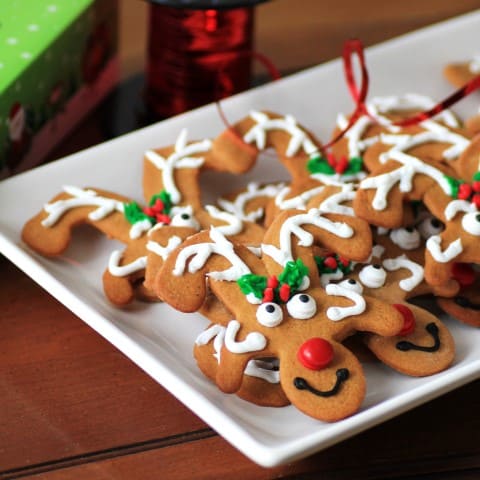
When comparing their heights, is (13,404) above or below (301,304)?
below

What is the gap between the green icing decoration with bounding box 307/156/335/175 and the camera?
3.33 ft

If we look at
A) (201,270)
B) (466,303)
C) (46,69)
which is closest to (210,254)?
(201,270)

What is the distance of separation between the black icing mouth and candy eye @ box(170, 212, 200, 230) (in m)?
0.22

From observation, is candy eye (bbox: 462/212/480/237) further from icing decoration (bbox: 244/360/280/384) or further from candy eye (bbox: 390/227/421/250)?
icing decoration (bbox: 244/360/280/384)

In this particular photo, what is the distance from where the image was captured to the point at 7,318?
964 mm

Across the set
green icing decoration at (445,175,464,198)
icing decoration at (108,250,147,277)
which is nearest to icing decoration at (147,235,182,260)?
icing decoration at (108,250,147,277)

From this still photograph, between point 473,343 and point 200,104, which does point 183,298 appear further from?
point 200,104

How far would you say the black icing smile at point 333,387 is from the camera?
0.79 metres

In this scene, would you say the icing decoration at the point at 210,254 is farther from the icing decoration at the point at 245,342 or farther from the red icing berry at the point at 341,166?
the red icing berry at the point at 341,166

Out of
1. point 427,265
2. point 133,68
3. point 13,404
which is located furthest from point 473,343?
point 133,68

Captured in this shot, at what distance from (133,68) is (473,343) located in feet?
2.06

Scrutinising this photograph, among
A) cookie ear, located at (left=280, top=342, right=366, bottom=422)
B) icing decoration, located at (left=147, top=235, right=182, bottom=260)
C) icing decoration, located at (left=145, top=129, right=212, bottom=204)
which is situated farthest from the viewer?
icing decoration, located at (left=145, top=129, right=212, bottom=204)

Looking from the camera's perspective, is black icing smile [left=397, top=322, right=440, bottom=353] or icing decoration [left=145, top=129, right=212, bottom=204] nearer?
black icing smile [left=397, top=322, right=440, bottom=353]

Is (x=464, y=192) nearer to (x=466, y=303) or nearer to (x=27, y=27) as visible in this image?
(x=466, y=303)
